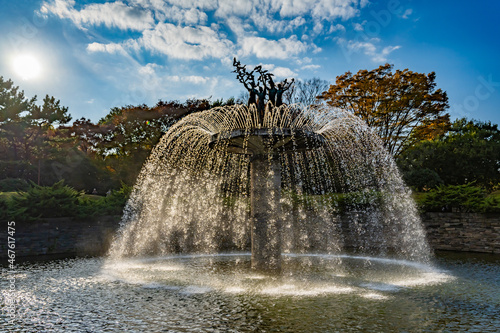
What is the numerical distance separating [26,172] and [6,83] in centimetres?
896

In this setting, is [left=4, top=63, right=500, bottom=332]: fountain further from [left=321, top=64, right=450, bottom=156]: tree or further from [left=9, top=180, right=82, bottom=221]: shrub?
[left=321, top=64, right=450, bottom=156]: tree

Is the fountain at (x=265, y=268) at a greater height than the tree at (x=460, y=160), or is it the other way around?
the tree at (x=460, y=160)

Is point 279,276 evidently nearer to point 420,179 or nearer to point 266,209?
point 266,209

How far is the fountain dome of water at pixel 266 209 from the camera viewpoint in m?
10.8

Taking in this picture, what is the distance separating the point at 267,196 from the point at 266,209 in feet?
1.34

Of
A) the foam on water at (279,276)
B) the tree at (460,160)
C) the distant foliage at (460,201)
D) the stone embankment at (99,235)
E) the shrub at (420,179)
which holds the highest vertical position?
the tree at (460,160)

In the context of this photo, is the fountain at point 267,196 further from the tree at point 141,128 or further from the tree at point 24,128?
the tree at point 24,128

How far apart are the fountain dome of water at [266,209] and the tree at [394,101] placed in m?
7.94

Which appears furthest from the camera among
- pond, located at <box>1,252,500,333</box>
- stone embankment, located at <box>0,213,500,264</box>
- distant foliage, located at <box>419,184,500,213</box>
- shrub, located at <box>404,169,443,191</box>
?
shrub, located at <box>404,169,443,191</box>

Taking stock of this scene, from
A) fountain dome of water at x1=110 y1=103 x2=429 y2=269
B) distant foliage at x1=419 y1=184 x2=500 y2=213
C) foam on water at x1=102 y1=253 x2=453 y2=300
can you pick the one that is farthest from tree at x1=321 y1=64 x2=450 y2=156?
foam on water at x1=102 y1=253 x2=453 y2=300

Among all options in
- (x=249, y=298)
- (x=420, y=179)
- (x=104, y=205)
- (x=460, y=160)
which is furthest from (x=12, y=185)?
(x=460, y=160)

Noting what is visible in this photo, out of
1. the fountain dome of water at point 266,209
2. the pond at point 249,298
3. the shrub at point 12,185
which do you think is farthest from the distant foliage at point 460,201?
the shrub at point 12,185

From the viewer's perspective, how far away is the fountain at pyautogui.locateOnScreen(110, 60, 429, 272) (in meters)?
10.8

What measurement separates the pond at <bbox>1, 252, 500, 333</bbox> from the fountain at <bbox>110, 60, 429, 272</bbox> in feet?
6.57
